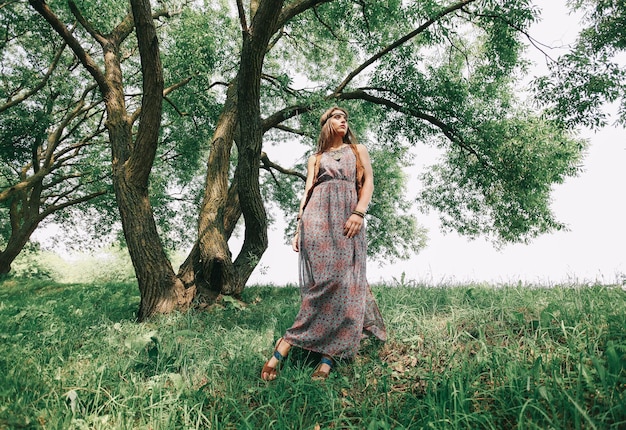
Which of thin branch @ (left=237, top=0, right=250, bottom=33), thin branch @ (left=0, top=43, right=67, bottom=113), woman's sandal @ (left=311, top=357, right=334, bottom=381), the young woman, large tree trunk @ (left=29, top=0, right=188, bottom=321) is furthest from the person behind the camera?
thin branch @ (left=0, top=43, right=67, bottom=113)

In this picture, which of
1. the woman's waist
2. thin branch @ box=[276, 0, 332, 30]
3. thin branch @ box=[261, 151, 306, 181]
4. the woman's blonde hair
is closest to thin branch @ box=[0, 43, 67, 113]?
thin branch @ box=[261, 151, 306, 181]

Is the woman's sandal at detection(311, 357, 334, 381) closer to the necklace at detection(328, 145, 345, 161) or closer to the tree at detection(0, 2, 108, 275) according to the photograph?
the necklace at detection(328, 145, 345, 161)

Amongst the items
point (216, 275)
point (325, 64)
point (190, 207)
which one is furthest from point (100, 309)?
point (325, 64)

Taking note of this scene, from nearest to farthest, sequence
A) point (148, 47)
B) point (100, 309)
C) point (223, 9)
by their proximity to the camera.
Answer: point (148, 47) → point (100, 309) → point (223, 9)

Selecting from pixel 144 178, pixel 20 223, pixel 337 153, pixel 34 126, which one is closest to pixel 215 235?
pixel 144 178

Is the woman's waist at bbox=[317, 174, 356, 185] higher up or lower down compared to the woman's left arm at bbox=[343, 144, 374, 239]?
higher up

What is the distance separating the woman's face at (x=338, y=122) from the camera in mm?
3682

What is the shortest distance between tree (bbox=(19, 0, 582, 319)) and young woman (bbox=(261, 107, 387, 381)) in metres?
2.35

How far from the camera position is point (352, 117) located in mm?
10750

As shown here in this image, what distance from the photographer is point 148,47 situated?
5.47 metres

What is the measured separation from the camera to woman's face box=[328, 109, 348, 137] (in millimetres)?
3682

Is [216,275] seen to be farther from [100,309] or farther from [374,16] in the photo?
[374,16]

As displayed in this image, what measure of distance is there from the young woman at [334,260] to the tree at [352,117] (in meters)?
2.35

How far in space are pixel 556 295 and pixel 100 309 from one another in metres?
6.44
